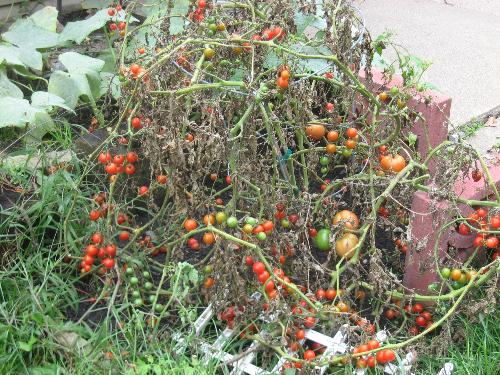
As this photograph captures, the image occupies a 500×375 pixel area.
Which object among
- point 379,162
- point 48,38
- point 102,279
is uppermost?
point 379,162

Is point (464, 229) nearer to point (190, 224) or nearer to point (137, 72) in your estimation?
point (190, 224)

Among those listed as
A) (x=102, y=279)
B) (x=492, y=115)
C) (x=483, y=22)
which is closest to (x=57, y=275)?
(x=102, y=279)

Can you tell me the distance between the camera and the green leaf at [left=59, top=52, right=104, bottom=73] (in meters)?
3.70

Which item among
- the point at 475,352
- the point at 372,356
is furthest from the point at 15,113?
the point at 475,352

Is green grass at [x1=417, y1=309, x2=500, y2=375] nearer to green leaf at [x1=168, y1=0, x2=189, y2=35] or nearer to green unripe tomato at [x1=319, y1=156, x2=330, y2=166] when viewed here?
green unripe tomato at [x1=319, y1=156, x2=330, y2=166]

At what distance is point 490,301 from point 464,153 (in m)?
0.49

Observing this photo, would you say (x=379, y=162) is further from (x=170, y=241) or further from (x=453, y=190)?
(x=170, y=241)

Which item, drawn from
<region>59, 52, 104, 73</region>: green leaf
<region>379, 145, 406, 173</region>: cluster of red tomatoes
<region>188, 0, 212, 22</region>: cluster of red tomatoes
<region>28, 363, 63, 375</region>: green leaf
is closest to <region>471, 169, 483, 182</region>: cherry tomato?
<region>379, 145, 406, 173</region>: cluster of red tomatoes

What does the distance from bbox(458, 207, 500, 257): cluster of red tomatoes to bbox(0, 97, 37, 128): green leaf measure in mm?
1757

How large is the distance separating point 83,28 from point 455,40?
7.92ft

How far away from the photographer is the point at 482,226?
2662 millimetres

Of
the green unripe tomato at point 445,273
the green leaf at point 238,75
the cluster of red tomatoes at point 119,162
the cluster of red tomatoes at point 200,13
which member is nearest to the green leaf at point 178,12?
the cluster of red tomatoes at point 200,13

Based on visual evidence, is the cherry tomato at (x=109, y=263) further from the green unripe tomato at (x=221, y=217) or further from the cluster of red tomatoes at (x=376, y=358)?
the cluster of red tomatoes at (x=376, y=358)

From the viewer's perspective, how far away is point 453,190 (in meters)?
2.76
